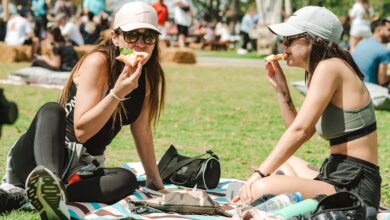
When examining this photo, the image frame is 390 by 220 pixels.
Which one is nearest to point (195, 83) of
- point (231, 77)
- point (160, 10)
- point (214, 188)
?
point (231, 77)

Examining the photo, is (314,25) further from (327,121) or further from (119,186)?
(119,186)

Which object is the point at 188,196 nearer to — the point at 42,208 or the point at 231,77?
the point at 42,208

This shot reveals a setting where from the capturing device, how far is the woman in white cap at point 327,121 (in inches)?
170

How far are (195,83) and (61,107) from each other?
9820mm

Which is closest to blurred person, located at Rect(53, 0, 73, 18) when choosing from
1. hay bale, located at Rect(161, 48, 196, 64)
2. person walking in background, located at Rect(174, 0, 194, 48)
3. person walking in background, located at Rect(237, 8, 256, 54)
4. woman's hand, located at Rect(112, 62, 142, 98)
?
person walking in background, located at Rect(174, 0, 194, 48)

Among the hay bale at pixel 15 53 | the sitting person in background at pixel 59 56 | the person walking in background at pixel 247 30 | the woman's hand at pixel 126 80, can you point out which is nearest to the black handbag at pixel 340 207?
the woman's hand at pixel 126 80

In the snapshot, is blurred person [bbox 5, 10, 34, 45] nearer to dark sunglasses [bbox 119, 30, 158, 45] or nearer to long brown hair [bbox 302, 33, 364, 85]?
dark sunglasses [bbox 119, 30, 158, 45]

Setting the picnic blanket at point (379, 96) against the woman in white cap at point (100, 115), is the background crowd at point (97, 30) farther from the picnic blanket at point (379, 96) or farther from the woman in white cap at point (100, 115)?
the woman in white cap at point (100, 115)

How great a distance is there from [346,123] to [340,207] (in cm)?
57

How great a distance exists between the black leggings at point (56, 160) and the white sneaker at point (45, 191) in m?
0.29

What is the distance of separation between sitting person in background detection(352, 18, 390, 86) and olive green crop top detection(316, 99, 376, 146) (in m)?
6.31

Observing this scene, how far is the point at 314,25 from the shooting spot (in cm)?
448

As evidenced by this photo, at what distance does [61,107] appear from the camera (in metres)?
4.55

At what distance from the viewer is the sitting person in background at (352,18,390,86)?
10.6m
